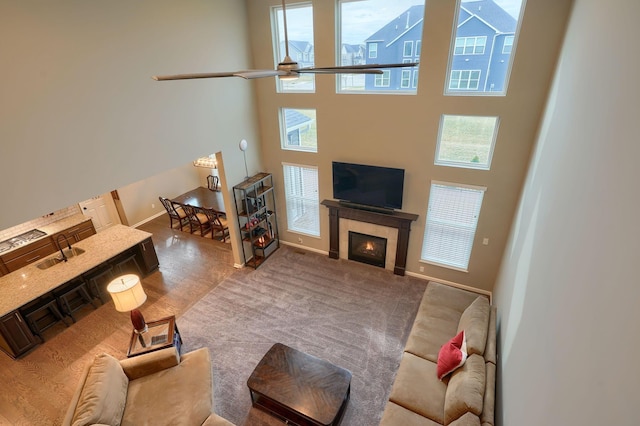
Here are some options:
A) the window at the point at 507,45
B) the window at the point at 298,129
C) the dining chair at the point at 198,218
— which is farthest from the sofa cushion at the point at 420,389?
the dining chair at the point at 198,218

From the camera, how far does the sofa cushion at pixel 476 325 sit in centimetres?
335

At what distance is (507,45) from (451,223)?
267 cm

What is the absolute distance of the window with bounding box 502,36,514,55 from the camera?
4.03m

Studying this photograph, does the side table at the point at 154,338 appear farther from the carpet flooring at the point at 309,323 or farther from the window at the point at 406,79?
the window at the point at 406,79

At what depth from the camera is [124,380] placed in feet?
11.5

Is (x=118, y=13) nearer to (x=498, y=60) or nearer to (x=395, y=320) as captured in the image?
(x=498, y=60)

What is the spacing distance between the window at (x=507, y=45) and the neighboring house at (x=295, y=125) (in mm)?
3095

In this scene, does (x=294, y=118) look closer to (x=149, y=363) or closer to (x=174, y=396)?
(x=149, y=363)

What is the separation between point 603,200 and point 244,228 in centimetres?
548

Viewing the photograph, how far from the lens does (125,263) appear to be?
5.98m

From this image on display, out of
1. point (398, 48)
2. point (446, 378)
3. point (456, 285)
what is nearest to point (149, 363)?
point (446, 378)

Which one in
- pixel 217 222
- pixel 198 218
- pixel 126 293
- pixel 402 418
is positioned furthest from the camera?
pixel 198 218

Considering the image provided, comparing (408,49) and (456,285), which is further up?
(408,49)

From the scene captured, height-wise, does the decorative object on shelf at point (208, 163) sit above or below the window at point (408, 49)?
below
